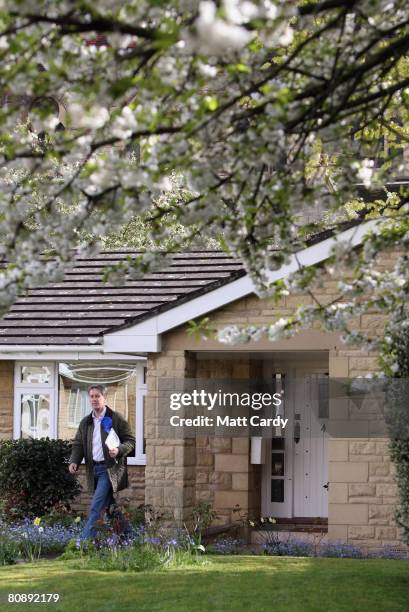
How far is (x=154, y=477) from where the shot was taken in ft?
50.3

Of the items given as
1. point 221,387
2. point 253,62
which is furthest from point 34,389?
point 253,62

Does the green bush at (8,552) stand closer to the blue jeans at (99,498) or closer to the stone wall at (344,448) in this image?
the blue jeans at (99,498)

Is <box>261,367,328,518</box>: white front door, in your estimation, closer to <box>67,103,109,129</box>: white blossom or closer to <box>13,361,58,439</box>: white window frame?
<box>13,361,58,439</box>: white window frame

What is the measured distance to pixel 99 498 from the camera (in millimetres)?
14273

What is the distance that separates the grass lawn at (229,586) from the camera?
33.6ft

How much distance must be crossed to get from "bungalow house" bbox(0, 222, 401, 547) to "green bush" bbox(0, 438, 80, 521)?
105 centimetres

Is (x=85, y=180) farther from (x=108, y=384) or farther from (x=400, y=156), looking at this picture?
(x=108, y=384)

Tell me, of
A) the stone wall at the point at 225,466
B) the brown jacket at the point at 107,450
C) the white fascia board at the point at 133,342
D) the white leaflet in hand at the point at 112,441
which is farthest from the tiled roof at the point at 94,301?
the white leaflet in hand at the point at 112,441

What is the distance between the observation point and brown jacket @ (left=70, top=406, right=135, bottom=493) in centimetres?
1451

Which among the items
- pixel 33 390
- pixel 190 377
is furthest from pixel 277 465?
pixel 33 390

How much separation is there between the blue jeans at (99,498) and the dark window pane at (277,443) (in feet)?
13.3

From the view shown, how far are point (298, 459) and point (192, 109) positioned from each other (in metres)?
12.1

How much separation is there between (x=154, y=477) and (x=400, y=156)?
312 inches

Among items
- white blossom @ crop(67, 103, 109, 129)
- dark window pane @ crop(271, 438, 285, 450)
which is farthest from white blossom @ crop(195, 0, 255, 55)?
dark window pane @ crop(271, 438, 285, 450)
